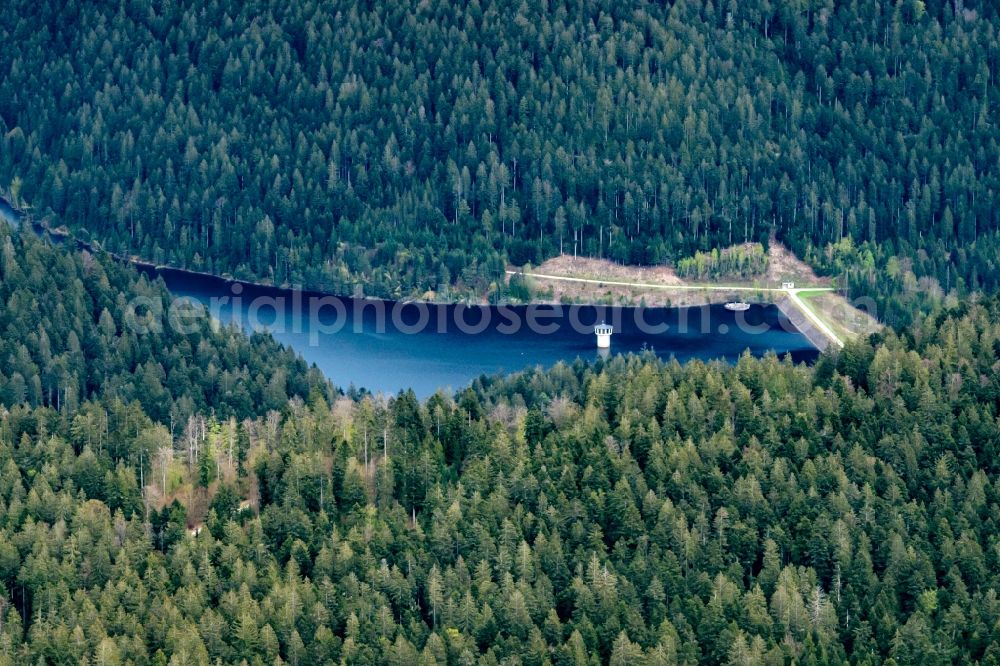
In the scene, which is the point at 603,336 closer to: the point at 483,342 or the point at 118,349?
the point at 483,342

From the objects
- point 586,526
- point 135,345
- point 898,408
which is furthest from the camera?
point 135,345

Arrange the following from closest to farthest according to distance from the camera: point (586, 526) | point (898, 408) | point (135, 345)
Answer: point (586, 526) → point (898, 408) → point (135, 345)

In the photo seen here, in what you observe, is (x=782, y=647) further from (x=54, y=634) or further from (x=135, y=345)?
(x=135, y=345)

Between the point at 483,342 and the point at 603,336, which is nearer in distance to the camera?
the point at 603,336

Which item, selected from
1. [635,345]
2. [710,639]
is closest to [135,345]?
[635,345]

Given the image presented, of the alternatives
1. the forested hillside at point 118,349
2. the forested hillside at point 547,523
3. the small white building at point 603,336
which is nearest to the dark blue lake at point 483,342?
the small white building at point 603,336

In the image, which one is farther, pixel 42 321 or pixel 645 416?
pixel 42 321

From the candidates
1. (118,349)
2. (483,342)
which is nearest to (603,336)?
(483,342)

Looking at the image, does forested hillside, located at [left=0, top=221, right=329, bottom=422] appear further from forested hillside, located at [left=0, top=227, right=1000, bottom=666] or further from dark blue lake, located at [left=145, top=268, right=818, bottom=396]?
forested hillside, located at [left=0, top=227, right=1000, bottom=666]
